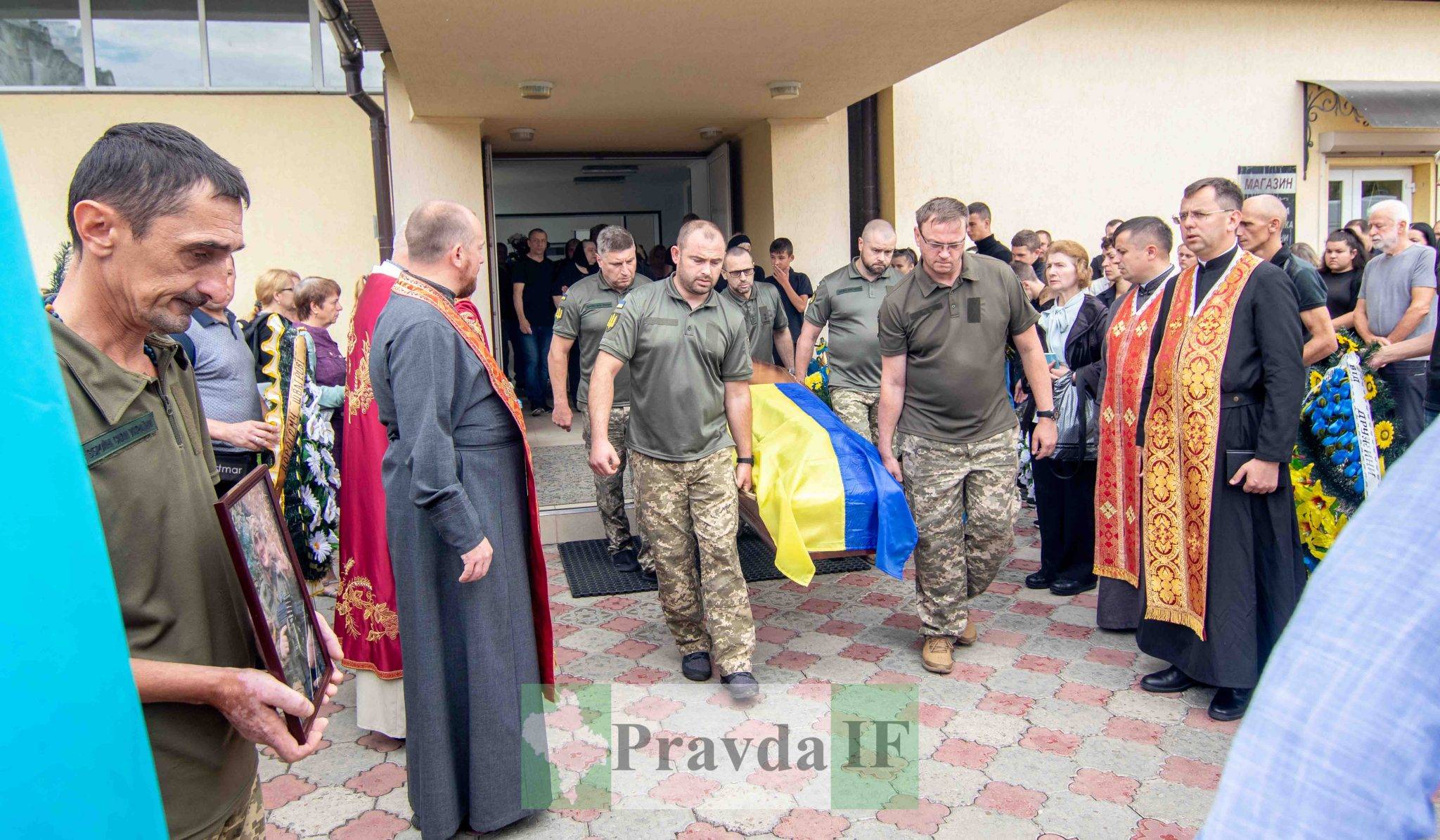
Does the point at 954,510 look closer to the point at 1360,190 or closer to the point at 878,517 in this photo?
the point at 878,517

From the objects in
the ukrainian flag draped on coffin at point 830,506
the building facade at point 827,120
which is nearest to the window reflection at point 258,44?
the building facade at point 827,120

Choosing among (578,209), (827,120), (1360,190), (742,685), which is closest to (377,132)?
(827,120)

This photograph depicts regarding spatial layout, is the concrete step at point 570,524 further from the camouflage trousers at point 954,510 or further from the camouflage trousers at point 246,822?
the camouflage trousers at point 246,822

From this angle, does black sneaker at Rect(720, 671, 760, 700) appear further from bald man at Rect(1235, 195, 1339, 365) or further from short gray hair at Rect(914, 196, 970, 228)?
bald man at Rect(1235, 195, 1339, 365)

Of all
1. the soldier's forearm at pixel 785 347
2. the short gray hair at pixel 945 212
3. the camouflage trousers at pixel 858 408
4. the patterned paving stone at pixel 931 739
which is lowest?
the patterned paving stone at pixel 931 739

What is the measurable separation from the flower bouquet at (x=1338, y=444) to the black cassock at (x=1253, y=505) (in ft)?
1.91

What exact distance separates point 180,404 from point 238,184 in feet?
1.27

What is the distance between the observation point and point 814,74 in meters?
7.48

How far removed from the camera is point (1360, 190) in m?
11.4

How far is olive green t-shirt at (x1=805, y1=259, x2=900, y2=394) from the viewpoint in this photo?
248 inches

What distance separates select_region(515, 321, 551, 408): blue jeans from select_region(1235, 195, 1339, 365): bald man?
25.5ft

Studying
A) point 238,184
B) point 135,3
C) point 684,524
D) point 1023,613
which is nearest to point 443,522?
point 238,184

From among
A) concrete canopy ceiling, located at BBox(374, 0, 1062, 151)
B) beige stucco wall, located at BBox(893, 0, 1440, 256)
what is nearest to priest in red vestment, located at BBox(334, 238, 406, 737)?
concrete canopy ceiling, located at BBox(374, 0, 1062, 151)

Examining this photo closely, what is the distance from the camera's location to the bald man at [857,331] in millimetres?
6309
